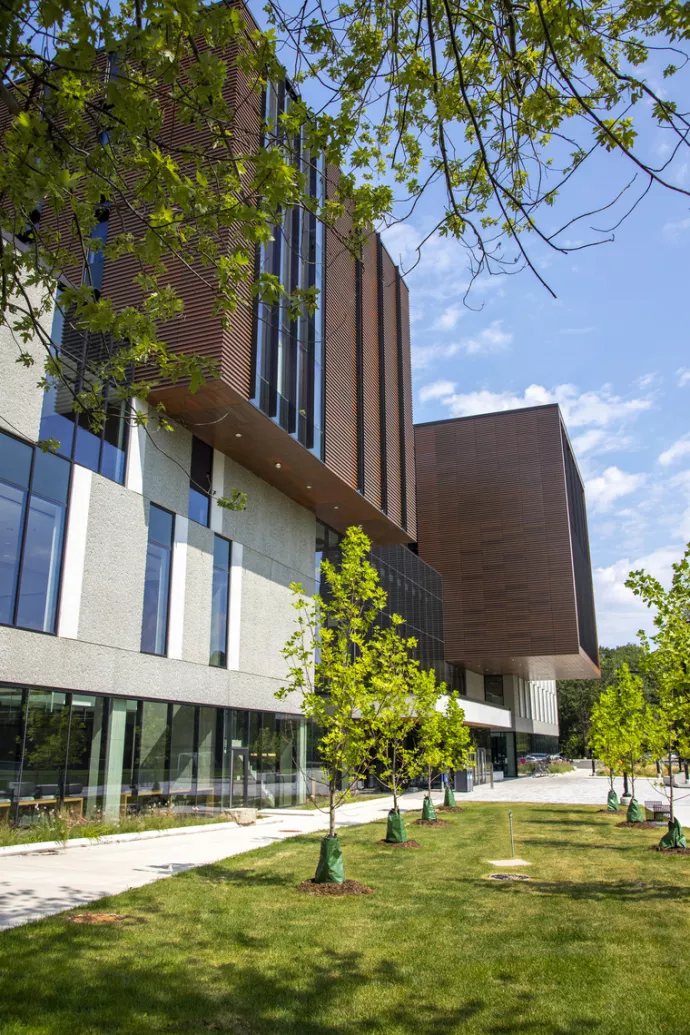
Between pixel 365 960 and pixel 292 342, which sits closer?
pixel 365 960

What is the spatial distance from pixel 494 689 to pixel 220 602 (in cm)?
4290

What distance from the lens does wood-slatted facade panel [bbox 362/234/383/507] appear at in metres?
31.1

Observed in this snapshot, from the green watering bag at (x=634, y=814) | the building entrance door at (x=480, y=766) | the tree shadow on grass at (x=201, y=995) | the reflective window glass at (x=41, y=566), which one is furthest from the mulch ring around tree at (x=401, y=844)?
the building entrance door at (x=480, y=766)

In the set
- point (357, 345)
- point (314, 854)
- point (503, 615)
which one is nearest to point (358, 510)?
point (357, 345)

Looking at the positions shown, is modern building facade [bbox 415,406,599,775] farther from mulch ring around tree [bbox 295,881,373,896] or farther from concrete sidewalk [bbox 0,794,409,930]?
mulch ring around tree [bbox 295,881,373,896]

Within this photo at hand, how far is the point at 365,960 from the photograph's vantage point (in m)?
8.13

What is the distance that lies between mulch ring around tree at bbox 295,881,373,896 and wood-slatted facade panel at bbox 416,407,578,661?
39.4 meters

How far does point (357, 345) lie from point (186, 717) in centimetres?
1664

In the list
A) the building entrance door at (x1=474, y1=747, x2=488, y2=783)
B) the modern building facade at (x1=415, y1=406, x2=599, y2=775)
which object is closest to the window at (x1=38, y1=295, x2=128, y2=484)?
the modern building facade at (x1=415, y1=406, x2=599, y2=775)

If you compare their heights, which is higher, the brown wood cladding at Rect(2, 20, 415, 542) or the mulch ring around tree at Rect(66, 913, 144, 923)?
the brown wood cladding at Rect(2, 20, 415, 542)

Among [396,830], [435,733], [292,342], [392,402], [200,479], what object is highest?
[392,402]

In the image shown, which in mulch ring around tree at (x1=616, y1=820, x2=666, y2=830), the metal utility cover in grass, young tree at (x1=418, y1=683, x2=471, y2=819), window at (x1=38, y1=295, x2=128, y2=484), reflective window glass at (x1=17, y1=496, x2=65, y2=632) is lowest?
mulch ring around tree at (x1=616, y1=820, x2=666, y2=830)

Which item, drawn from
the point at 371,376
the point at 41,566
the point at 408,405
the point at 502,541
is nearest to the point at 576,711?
the point at 502,541

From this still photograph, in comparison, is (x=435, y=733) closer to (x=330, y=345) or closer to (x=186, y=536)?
(x=186, y=536)
